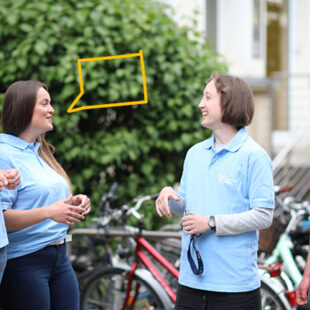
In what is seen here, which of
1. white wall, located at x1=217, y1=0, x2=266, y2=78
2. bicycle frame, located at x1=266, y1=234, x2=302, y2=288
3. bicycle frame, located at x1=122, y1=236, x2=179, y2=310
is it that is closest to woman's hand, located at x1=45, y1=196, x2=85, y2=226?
bicycle frame, located at x1=122, y1=236, x2=179, y2=310

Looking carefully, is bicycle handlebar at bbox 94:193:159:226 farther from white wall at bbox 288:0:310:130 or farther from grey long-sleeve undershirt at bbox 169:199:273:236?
white wall at bbox 288:0:310:130

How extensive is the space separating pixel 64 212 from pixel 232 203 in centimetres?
77

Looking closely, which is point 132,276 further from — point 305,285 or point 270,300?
point 305,285

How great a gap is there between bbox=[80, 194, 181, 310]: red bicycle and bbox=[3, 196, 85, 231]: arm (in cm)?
139

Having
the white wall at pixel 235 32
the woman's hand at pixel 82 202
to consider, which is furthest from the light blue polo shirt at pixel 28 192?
the white wall at pixel 235 32

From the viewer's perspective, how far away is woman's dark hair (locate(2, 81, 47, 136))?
2973 millimetres

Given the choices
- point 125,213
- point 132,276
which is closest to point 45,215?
point 125,213

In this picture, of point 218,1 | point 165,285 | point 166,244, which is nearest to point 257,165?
Answer: point 165,285

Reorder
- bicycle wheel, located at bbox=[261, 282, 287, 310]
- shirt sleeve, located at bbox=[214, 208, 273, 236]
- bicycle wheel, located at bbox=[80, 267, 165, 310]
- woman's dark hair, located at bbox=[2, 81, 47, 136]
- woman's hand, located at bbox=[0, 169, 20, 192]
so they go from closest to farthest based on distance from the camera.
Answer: woman's hand, located at bbox=[0, 169, 20, 192] → shirt sleeve, located at bbox=[214, 208, 273, 236] → woman's dark hair, located at bbox=[2, 81, 47, 136] → bicycle wheel, located at bbox=[261, 282, 287, 310] → bicycle wheel, located at bbox=[80, 267, 165, 310]

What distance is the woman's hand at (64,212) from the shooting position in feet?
8.97

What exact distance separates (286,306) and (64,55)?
106 inches

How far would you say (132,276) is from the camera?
4.27m

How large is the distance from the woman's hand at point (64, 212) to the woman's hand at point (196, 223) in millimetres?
487

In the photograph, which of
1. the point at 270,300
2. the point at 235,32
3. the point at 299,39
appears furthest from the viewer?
the point at 299,39
